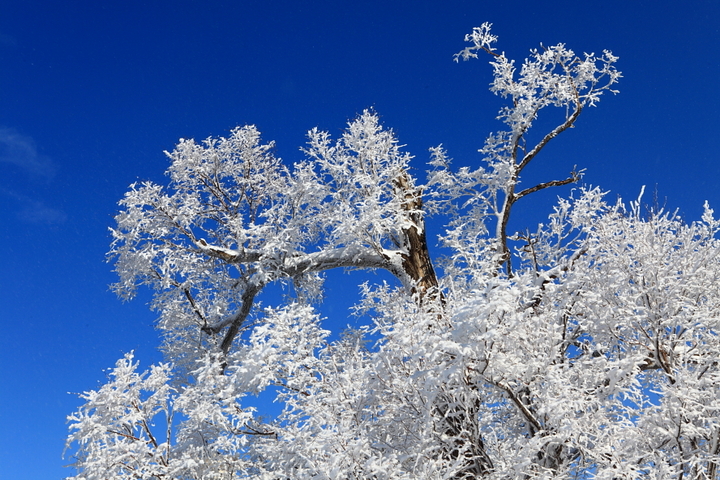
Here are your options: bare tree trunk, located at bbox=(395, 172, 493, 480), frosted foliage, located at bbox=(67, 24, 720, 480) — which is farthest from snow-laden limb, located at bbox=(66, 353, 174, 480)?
bare tree trunk, located at bbox=(395, 172, 493, 480)

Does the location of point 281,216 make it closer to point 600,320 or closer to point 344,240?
point 344,240

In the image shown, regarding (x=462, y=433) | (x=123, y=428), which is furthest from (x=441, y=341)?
(x=123, y=428)

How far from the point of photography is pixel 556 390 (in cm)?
517

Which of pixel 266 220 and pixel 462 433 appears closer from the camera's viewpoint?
pixel 462 433

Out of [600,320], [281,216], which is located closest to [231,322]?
[281,216]

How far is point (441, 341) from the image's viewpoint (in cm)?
483

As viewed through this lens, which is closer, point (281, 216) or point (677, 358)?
point (677, 358)

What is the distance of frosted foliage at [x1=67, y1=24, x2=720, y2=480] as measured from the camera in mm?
5250

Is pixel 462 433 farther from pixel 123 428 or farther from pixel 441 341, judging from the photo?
pixel 123 428

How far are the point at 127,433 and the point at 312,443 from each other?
10.1 ft

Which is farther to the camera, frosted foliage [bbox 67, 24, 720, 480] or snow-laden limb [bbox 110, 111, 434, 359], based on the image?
snow-laden limb [bbox 110, 111, 434, 359]

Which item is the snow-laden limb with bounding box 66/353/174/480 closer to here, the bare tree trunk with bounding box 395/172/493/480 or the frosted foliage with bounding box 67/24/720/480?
the frosted foliage with bounding box 67/24/720/480

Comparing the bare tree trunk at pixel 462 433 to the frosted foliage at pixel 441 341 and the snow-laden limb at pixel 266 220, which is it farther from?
the snow-laden limb at pixel 266 220

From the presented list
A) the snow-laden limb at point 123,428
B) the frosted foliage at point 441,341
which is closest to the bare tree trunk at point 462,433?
the frosted foliage at point 441,341
